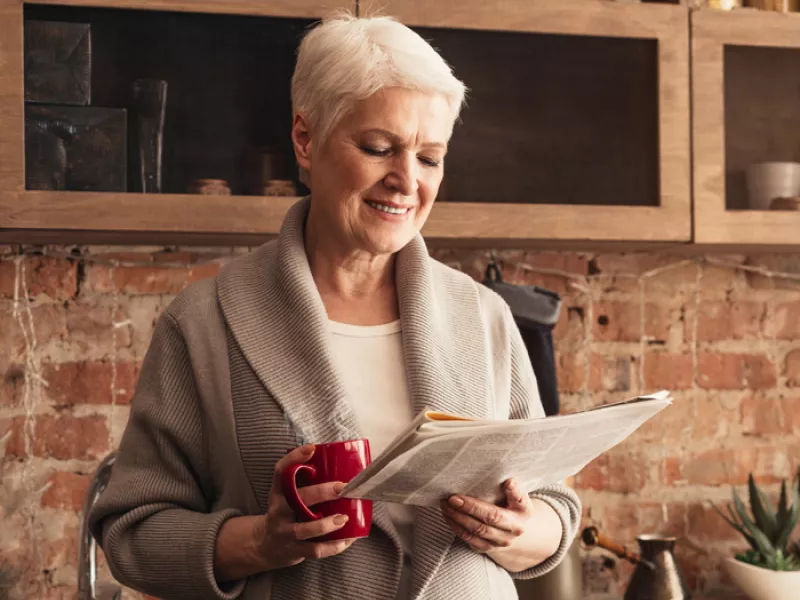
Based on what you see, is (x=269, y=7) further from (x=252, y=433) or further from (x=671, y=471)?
(x=671, y=471)

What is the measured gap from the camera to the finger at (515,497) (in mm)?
1037

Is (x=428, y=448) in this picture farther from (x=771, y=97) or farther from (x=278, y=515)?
(x=771, y=97)

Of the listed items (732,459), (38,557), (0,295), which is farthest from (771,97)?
(38,557)

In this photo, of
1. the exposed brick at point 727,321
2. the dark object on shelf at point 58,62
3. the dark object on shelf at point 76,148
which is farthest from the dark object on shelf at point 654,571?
the dark object on shelf at point 58,62

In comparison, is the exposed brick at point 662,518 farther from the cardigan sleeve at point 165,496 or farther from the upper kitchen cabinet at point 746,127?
the cardigan sleeve at point 165,496

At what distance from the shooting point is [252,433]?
1.14m

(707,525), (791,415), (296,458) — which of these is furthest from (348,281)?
(791,415)

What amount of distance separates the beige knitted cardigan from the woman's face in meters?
0.10

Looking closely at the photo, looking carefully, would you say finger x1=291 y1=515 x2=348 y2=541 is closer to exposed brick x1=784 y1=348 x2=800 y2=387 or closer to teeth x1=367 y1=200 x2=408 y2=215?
teeth x1=367 y1=200 x2=408 y2=215

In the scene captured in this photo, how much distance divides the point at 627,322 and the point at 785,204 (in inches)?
18.0

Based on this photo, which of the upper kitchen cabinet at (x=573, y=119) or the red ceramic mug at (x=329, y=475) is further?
the upper kitchen cabinet at (x=573, y=119)

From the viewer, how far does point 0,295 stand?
1948mm

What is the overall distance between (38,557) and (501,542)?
1237 mm

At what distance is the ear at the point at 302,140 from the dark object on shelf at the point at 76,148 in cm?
53
